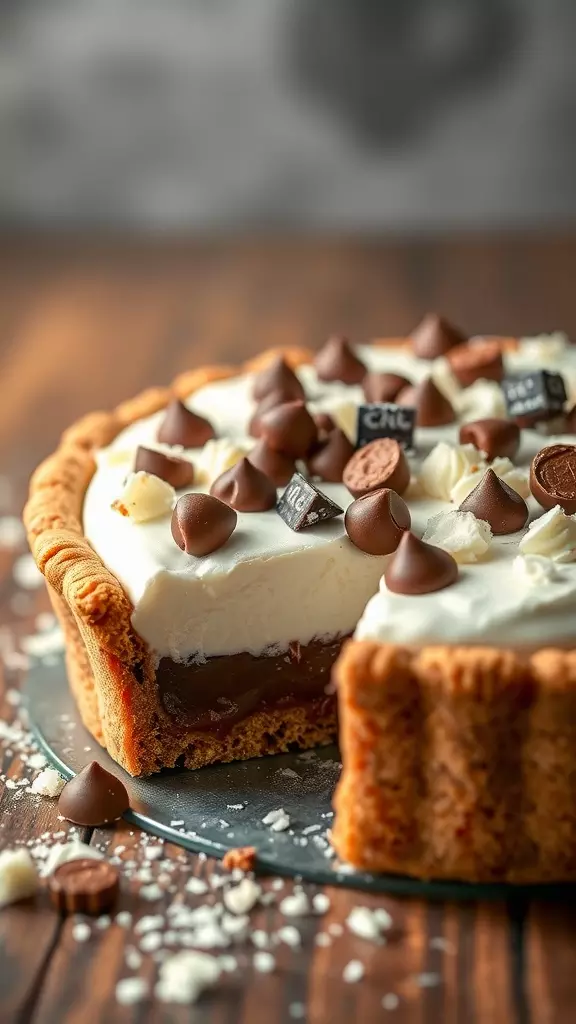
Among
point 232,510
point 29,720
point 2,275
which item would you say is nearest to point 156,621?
point 232,510

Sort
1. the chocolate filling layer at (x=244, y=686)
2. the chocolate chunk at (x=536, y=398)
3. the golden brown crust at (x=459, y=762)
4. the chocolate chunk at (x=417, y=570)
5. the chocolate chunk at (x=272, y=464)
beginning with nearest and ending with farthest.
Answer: the golden brown crust at (x=459, y=762)
the chocolate chunk at (x=417, y=570)
the chocolate filling layer at (x=244, y=686)
the chocolate chunk at (x=272, y=464)
the chocolate chunk at (x=536, y=398)

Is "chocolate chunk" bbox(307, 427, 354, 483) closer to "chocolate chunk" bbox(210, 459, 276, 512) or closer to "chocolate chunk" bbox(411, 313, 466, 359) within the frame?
"chocolate chunk" bbox(210, 459, 276, 512)

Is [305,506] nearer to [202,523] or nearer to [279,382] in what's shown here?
[202,523]

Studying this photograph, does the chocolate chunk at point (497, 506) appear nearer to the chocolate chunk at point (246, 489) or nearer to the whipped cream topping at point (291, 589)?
the whipped cream topping at point (291, 589)

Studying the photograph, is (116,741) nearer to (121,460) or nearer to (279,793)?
(279,793)

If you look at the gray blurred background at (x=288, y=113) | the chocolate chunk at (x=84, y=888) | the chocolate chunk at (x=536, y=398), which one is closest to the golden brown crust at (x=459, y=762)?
the chocolate chunk at (x=84, y=888)

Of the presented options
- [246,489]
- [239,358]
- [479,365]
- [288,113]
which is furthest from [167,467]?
[288,113]

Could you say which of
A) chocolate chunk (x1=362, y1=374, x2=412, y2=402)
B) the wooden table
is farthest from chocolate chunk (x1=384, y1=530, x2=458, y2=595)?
chocolate chunk (x1=362, y1=374, x2=412, y2=402)
